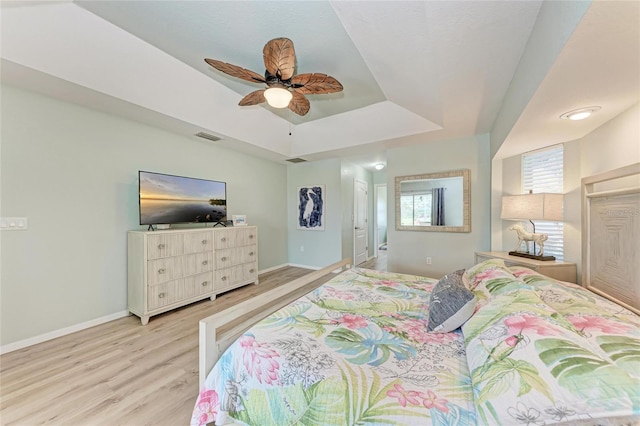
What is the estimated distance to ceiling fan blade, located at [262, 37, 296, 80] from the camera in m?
1.62

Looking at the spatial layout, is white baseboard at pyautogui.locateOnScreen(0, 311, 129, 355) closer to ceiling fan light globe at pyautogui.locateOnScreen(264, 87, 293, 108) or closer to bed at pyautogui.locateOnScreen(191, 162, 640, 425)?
bed at pyautogui.locateOnScreen(191, 162, 640, 425)

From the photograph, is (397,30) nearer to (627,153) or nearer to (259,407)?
(627,153)

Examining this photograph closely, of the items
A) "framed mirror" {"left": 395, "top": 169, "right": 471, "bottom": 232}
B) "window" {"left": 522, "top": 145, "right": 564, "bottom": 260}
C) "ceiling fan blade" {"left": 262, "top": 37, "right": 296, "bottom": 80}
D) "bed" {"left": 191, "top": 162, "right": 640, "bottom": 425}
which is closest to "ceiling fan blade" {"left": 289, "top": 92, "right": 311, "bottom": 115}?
"ceiling fan blade" {"left": 262, "top": 37, "right": 296, "bottom": 80}

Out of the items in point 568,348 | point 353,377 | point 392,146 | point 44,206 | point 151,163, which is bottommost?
point 353,377

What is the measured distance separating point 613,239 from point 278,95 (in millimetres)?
2531

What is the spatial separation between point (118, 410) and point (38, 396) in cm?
64

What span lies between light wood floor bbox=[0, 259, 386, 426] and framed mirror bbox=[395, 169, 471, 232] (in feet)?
A: 11.2

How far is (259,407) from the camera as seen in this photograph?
102 cm

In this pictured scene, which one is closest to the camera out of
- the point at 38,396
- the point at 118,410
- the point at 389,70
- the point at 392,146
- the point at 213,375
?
the point at 213,375

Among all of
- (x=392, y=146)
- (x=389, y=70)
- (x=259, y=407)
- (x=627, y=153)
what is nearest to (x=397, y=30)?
(x=389, y=70)

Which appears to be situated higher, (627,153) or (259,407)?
(627,153)

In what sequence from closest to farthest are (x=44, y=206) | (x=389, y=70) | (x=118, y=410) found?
(x=118, y=410), (x=389, y=70), (x=44, y=206)

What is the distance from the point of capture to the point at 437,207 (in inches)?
145

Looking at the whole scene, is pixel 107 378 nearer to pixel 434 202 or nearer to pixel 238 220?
pixel 238 220
